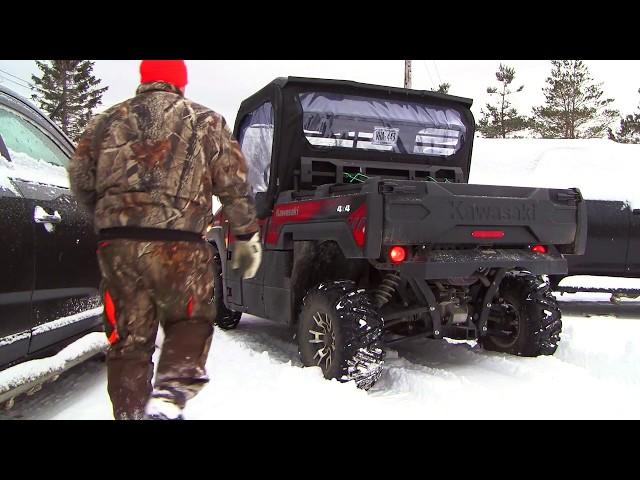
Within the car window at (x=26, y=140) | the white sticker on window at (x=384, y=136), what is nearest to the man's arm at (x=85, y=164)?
the car window at (x=26, y=140)

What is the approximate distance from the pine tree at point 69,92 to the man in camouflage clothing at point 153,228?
1184 inches

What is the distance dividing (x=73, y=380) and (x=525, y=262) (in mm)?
3209

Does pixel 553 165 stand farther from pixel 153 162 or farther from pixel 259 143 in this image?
pixel 153 162

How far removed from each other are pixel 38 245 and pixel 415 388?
2415mm

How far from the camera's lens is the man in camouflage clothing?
240cm

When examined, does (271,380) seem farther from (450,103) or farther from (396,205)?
(450,103)

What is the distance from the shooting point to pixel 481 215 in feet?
12.1

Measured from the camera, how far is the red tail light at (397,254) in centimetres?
349

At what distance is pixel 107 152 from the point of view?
8.00 ft

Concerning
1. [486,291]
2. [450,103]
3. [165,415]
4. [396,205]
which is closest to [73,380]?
[165,415]

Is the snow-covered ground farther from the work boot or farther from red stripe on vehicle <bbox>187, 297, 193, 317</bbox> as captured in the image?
red stripe on vehicle <bbox>187, 297, 193, 317</bbox>

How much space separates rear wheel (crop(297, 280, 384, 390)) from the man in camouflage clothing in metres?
1.21

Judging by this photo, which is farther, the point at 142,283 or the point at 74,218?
the point at 74,218

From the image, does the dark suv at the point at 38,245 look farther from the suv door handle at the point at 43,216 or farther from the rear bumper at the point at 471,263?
the rear bumper at the point at 471,263
